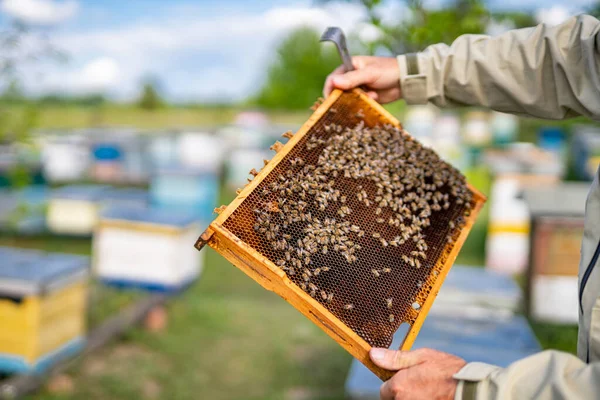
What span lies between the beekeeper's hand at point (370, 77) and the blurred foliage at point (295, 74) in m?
31.8

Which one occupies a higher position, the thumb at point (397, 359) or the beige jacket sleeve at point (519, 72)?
the beige jacket sleeve at point (519, 72)

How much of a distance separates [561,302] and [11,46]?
5.22m

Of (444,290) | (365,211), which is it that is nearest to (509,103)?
(365,211)

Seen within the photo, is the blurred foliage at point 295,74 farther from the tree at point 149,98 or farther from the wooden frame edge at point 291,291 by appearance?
the wooden frame edge at point 291,291

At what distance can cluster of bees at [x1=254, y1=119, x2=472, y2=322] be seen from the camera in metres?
1.68

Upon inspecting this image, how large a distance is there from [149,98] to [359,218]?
3226 cm

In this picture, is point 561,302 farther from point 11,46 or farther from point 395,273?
point 11,46

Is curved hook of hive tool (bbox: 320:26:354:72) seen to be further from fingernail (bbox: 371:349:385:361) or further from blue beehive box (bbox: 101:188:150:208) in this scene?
blue beehive box (bbox: 101:188:150:208)

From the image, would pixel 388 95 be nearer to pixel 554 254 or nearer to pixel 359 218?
pixel 359 218

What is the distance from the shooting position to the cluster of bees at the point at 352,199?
1.68 m

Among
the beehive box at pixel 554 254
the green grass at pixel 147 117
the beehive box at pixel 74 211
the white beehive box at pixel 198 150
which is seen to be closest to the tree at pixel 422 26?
the beehive box at pixel 554 254

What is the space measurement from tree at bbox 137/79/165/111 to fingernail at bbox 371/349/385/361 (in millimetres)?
32137

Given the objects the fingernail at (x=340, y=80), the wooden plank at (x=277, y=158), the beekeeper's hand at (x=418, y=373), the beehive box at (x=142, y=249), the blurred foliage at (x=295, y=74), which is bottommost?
the blurred foliage at (x=295, y=74)

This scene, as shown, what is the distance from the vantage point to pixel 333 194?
182cm
